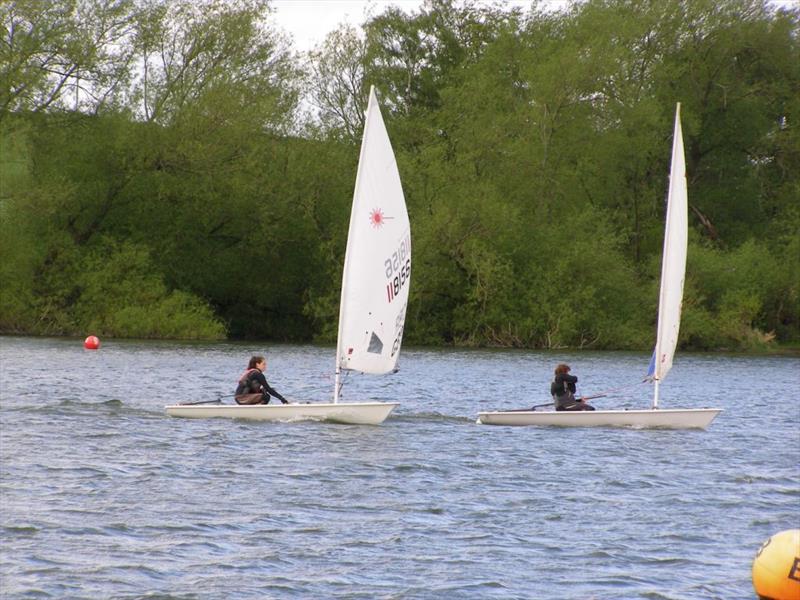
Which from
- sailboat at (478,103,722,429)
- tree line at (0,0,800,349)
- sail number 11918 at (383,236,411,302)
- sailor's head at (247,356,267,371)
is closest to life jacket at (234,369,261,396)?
sailor's head at (247,356,267,371)

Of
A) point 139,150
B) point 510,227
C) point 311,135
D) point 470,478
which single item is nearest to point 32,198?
point 139,150

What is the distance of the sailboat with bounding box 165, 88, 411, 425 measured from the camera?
24547 millimetres

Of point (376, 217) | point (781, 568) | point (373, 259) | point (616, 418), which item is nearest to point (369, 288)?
point (373, 259)

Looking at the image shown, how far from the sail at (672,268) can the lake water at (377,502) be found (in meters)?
1.66

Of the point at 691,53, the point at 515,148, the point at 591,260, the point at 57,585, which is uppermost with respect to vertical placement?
the point at 691,53

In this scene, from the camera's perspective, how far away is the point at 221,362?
146 ft

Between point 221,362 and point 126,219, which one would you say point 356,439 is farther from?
point 126,219

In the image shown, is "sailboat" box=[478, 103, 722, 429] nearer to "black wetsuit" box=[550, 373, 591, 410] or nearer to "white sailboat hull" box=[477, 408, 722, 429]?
"white sailboat hull" box=[477, 408, 722, 429]

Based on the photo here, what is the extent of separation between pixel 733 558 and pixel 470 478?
589cm

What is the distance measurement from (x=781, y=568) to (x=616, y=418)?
17.4 m

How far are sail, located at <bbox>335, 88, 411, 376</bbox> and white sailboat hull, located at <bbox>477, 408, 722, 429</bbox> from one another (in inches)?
107

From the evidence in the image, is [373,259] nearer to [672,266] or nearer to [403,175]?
[672,266]

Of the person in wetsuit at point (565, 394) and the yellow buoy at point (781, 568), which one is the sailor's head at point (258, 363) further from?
the yellow buoy at point (781, 568)

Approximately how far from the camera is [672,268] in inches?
1063
